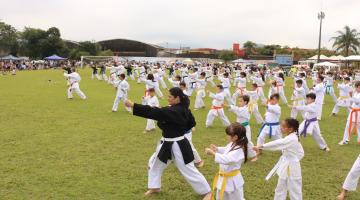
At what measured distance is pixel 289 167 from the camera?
5.27 metres

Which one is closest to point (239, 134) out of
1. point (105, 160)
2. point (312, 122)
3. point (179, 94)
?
point (179, 94)

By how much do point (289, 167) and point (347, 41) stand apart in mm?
60642

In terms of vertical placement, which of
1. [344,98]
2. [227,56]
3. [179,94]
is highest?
[227,56]

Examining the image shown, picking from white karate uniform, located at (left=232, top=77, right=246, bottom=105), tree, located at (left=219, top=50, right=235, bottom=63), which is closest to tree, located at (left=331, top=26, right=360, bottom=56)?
tree, located at (left=219, top=50, right=235, bottom=63)

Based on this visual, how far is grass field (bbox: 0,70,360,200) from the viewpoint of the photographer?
6055 millimetres

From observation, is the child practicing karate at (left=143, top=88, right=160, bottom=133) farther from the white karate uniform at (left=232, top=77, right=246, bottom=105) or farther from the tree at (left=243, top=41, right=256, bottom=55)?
the tree at (left=243, top=41, right=256, bottom=55)

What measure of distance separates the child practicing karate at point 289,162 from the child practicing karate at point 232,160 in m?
0.51

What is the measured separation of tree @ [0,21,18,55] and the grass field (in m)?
54.5

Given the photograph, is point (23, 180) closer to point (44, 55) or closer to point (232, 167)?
point (232, 167)

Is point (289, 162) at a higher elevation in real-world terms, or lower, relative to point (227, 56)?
lower

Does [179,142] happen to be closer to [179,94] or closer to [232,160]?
[179,94]

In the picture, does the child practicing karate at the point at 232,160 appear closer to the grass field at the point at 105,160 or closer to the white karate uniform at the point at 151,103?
the grass field at the point at 105,160

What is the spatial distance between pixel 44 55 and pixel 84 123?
195 feet

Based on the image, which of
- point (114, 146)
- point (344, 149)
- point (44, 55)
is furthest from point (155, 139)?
point (44, 55)
